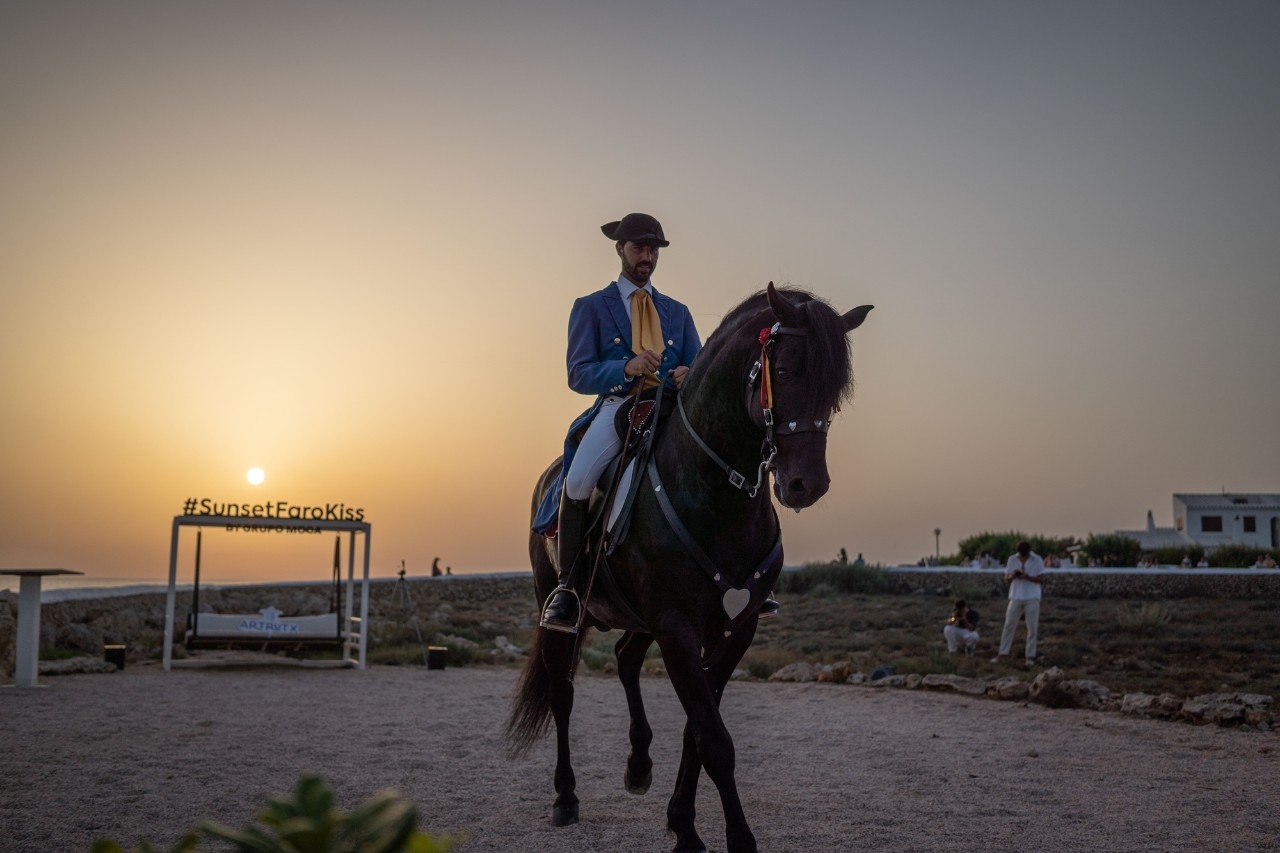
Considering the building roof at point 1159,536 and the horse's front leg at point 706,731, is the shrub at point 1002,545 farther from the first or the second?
the horse's front leg at point 706,731

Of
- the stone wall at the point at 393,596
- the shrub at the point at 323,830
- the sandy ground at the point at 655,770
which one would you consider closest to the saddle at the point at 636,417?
the sandy ground at the point at 655,770

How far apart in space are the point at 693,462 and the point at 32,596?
10825mm

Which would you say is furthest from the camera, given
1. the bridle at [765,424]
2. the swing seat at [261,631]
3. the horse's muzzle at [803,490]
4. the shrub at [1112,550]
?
the shrub at [1112,550]

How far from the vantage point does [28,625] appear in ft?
41.0

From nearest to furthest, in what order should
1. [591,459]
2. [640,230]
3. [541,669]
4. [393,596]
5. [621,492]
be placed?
1. [621,492]
2. [591,459]
3. [640,230]
4. [541,669]
5. [393,596]

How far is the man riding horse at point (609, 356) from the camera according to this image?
559 centimetres

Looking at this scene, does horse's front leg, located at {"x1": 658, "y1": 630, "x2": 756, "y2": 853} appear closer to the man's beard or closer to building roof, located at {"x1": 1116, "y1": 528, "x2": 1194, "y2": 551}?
the man's beard

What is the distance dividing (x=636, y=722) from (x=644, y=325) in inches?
91.0

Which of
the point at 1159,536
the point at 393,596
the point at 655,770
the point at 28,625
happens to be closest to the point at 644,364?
the point at 655,770

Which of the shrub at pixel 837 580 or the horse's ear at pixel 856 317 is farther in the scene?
the shrub at pixel 837 580

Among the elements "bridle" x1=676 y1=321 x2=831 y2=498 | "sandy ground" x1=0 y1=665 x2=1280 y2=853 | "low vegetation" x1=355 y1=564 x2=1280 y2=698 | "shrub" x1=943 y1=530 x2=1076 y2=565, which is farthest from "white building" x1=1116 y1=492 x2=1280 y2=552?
"bridle" x1=676 y1=321 x2=831 y2=498

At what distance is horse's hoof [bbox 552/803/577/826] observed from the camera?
6.00 meters

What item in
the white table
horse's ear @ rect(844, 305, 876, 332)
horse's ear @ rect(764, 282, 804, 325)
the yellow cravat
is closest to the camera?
horse's ear @ rect(764, 282, 804, 325)

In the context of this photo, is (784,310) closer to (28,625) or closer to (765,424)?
(765,424)
